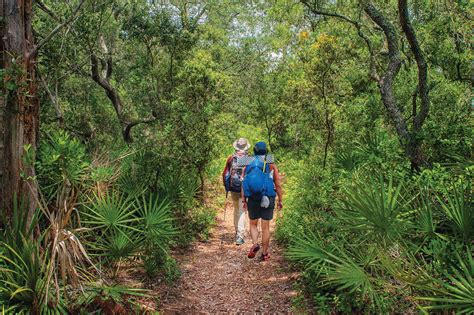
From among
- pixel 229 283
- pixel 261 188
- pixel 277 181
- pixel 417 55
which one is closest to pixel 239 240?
pixel 229 283

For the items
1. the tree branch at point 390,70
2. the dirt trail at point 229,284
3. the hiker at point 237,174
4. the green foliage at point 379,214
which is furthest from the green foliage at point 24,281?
the tree branch at point 390,70

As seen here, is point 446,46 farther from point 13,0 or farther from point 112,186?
point 13,0

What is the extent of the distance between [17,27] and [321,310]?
4.97 meters

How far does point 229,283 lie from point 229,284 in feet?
0.13

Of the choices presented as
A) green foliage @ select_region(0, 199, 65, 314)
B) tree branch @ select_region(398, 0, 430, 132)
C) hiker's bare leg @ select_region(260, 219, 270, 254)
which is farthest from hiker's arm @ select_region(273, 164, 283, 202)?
green foliage @ select_region(0, 199, 65, 314)

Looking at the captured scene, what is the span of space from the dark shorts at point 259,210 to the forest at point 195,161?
605 mm

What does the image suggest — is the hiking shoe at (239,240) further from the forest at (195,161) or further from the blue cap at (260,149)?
the blue cap at (260,149)

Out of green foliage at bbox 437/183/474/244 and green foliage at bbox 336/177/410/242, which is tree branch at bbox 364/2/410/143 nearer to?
green foliage at bbox 336/177/410/242

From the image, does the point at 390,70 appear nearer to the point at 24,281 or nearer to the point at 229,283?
the point at 229,283

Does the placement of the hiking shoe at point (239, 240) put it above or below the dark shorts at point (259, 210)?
below

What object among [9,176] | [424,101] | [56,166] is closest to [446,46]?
[424,101]

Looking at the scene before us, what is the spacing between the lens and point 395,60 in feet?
23.5

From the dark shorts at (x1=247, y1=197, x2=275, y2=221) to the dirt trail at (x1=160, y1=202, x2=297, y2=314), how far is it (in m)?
0.93

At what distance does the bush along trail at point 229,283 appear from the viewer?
5754mm
